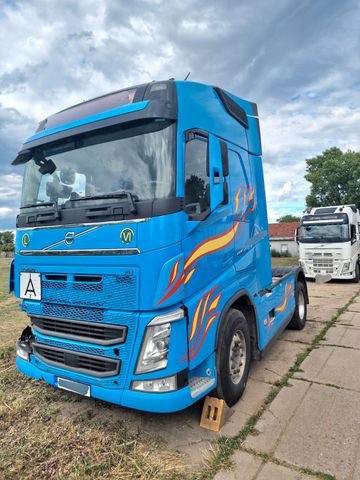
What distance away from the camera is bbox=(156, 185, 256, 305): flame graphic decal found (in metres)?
2.61

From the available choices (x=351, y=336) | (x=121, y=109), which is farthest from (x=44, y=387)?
(x=351, y=336)

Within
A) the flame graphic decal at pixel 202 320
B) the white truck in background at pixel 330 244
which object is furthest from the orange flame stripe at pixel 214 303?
the white truck in background at pixel 330 244

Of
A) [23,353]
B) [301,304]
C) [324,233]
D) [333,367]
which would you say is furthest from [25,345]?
[324,233]

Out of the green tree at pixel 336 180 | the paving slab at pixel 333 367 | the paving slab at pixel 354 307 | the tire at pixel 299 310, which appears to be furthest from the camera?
the green tree at pixel 336 180

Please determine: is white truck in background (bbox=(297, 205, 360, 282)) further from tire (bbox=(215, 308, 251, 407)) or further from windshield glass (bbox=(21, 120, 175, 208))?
windshield glass (bbox=(21, 120, 175, 208))

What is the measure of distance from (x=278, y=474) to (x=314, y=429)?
0.73 metres

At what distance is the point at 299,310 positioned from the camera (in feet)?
20.6

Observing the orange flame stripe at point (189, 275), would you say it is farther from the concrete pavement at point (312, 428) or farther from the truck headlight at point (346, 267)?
the truck headlight at point (346, 267)

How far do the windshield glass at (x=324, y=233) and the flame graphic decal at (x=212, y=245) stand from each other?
419 inches

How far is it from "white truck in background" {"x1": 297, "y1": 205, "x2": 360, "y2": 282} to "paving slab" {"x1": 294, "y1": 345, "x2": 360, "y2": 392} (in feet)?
28.5

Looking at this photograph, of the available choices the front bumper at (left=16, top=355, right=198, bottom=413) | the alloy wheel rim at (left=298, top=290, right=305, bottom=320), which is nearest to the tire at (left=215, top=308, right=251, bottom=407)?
the front bumper at (left=16, top=355, right=198, bottom=413)

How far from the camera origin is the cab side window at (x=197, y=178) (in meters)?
2.80

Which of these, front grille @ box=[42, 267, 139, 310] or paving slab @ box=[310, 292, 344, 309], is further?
paving slab @ box=[310, 292, 344, 309]

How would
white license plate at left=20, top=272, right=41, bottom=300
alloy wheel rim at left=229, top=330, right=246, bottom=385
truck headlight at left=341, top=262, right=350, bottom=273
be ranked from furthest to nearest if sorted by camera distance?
truck headlight at left=341, top=262, right=350, bottom=273 → alloy wheel rim at left=229, top=330, right=246, bottom=385 → white license plate at left=20, top=272, right=41, bottom=300
